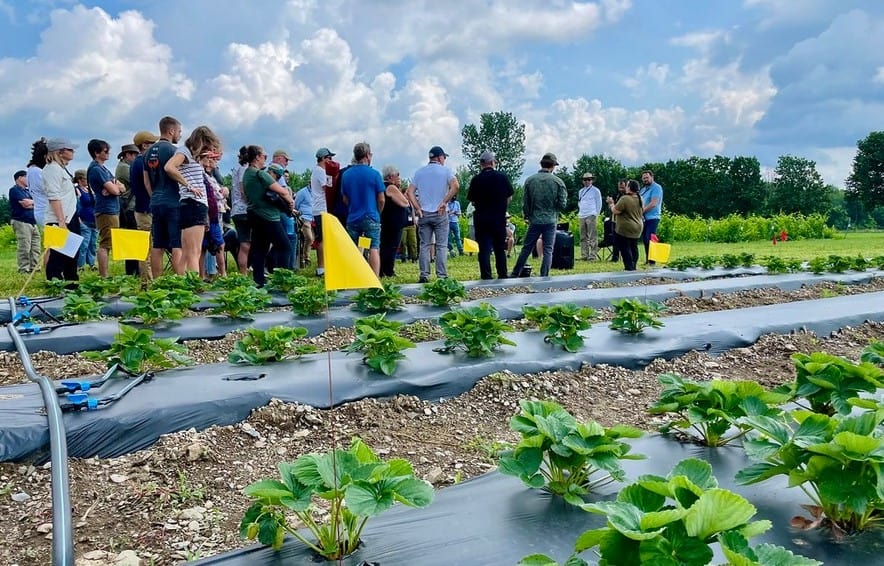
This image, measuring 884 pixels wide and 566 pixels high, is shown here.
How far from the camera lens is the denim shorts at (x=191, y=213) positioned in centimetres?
547

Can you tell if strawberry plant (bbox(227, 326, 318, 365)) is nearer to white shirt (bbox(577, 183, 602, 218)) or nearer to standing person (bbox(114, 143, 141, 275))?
standing person (bbox(114, 143, 141, 275))

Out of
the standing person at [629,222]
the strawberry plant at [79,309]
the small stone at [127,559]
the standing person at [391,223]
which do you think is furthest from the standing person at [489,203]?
the small stone at [127,559]

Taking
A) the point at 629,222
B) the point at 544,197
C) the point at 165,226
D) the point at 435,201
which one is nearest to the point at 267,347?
the point at 165,226

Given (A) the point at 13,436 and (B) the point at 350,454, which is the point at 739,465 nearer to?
(B) the point at 350,454

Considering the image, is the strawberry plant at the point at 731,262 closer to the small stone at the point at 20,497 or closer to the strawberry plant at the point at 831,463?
the strawberry plant at the point at 831,463

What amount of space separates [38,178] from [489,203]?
480cm

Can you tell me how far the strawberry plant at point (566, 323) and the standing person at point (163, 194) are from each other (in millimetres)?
3381

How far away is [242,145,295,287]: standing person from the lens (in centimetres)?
640

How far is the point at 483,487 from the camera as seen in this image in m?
1.84

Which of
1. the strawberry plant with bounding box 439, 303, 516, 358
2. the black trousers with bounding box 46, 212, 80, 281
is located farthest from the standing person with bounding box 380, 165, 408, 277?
the strawberry plant with bounding box 439, 303, 516, 358

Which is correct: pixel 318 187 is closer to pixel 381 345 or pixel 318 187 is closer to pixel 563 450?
pixel 381 345

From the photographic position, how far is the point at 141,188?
6520 mm

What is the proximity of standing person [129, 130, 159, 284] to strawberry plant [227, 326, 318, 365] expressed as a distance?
305 cm

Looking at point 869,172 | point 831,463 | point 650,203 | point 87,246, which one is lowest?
point 831,463
